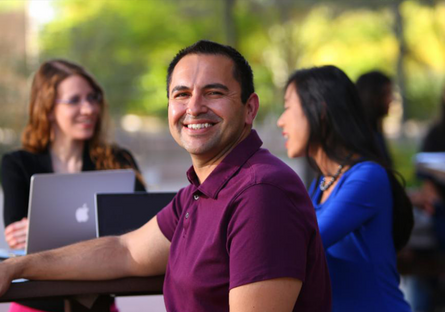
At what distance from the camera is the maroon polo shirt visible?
6.23ft

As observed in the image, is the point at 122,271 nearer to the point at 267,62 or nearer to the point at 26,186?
the point at 26,186

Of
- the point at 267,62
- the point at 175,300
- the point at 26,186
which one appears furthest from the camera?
the point at 267,62

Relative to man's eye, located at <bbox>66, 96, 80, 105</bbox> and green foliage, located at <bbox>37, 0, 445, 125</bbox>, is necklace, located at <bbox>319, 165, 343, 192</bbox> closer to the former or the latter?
man's eye, located at <bbox>66, 96, 80, 105</bbox>

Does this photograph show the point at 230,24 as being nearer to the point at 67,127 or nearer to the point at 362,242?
the point at 67,127

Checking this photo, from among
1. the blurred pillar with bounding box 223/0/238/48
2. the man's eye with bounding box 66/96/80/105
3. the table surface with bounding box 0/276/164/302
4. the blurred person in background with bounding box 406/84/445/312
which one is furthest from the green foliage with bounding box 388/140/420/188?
the table surface with bounding box 0/276/164/302

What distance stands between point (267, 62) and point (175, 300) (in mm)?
20986

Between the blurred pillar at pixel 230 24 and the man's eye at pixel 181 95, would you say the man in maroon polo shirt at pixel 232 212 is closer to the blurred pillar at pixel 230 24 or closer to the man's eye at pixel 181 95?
the man's eye at pixel 181 95

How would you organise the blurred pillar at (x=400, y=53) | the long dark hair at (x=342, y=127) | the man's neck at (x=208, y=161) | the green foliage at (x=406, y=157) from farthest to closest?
the blurred pillar at (x=400, y=53) < the green foliage at (x=406, y=157) < the long dark hair at (x=342, y=127) < the man's neck at (x=208, y=161)

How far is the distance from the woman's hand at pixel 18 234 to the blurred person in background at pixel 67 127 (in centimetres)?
31

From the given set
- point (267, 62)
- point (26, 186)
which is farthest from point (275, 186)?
point (267, 62)

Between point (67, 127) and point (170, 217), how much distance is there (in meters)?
1.34

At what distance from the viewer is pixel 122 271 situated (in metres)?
2.69

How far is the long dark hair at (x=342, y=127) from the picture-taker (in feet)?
9.20

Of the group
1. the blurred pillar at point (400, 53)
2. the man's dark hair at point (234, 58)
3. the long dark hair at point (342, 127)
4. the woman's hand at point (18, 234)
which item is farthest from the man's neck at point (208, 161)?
the blurred pillar at point (400, 53)
